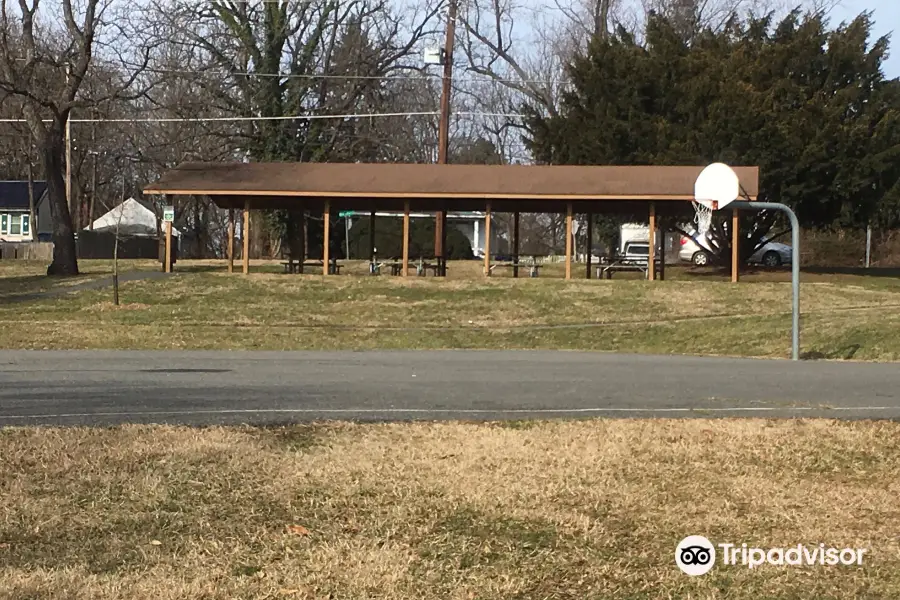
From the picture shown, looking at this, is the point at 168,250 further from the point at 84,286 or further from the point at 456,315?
the point at 456,315

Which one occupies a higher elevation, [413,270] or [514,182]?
[514,182]

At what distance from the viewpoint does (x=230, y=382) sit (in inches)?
457

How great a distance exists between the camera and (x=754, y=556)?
4902 millimetres

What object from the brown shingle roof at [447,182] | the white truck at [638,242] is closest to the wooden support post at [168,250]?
the brown shingle roof at [447,182]

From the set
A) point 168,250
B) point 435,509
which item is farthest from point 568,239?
point 435,509

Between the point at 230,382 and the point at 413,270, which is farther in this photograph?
the point at 413,270

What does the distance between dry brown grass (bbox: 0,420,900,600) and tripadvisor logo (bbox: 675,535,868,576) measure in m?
0.07

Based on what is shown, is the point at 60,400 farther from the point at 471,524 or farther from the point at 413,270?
the point at 413,270

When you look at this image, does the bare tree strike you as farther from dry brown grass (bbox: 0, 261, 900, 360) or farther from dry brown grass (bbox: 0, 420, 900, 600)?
dry brown grass (bbox: 0, 420, 900, 600)

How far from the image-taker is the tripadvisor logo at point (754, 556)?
4805 mm

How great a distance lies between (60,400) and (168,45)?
4085cm

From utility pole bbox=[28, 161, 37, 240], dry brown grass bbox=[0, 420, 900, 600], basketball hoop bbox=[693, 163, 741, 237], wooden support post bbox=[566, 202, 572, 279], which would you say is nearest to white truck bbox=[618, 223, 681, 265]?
wooden support post bbox=[566, 202, 572, 279]

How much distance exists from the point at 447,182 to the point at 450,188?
61cm

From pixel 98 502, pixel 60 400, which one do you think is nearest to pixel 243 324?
pixel 60 400
